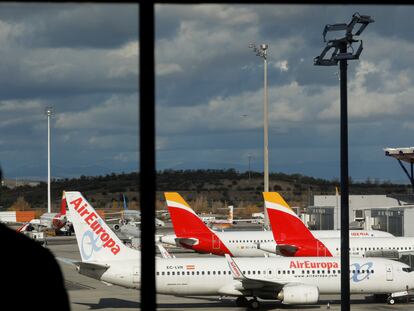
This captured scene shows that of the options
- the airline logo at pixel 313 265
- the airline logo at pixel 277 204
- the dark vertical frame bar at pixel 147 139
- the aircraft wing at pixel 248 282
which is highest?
the dark vertical frame bar at pixel 147 139

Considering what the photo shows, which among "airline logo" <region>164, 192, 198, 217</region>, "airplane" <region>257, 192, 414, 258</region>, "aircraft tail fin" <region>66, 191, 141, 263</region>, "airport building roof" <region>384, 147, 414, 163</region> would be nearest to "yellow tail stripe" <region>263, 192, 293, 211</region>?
"airplane" <region>257, 192, 414, 258</region>

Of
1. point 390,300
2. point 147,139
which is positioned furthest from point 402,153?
point 147,139

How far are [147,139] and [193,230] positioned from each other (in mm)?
46957

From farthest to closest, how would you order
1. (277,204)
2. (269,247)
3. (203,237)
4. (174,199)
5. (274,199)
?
(203,237) < (269,247) < (174,199) < (274,199) < (277,204)

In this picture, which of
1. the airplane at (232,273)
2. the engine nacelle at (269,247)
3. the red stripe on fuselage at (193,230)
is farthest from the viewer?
the red stripe on fuselage at (193,230)

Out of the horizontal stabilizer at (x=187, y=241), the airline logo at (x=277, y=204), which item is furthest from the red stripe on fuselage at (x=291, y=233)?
the horizontal stabilizer at (x=187, y=241)

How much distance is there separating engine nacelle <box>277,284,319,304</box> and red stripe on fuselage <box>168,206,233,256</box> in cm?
1603

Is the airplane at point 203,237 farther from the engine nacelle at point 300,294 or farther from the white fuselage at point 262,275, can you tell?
the engine nacelle at point 300,294

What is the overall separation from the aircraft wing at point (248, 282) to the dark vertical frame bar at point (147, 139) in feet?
100

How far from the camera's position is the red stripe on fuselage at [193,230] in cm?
5093

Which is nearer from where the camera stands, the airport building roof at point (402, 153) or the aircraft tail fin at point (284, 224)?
the aircraft tail fin at point (284, 224)

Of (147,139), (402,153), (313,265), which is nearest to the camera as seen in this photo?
(147,139)

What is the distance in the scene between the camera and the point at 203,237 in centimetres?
5200

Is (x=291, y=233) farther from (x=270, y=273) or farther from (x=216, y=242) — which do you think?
(x=270, y=273)
